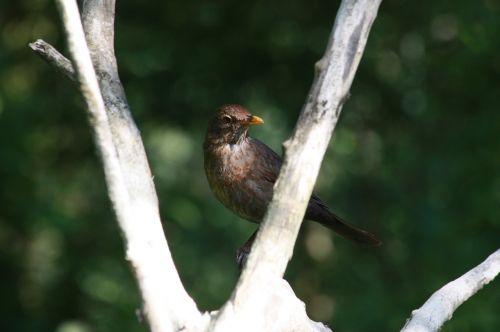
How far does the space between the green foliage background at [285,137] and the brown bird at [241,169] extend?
2.05 m

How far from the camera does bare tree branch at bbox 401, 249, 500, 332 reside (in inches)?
137

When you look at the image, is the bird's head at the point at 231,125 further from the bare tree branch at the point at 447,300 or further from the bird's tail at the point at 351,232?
the bare tree branch at the point at 447,300

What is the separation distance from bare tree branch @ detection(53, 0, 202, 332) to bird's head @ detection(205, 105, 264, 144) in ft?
4.99

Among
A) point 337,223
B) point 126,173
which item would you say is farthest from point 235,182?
point 126,173

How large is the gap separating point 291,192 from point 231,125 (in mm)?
2169

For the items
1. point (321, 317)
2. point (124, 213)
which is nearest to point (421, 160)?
point (321, 317)

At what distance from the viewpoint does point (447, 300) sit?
3.56 m

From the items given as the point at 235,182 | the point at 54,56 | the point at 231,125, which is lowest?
the point at 235,182

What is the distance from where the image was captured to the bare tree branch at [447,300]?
3.47m

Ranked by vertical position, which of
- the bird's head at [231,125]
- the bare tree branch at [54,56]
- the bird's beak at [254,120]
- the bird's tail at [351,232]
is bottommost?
the bird's tail at [351,232]

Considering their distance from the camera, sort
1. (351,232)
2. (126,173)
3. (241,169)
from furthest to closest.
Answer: (351,232), (241,169), (126,173)

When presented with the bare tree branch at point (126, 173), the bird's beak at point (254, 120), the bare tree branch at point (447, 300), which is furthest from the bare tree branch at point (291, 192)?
the bird's beak at point (254, 120)

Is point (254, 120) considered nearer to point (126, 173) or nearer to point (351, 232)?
point (351, 232)

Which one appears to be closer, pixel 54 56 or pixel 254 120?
pixel 54 56
